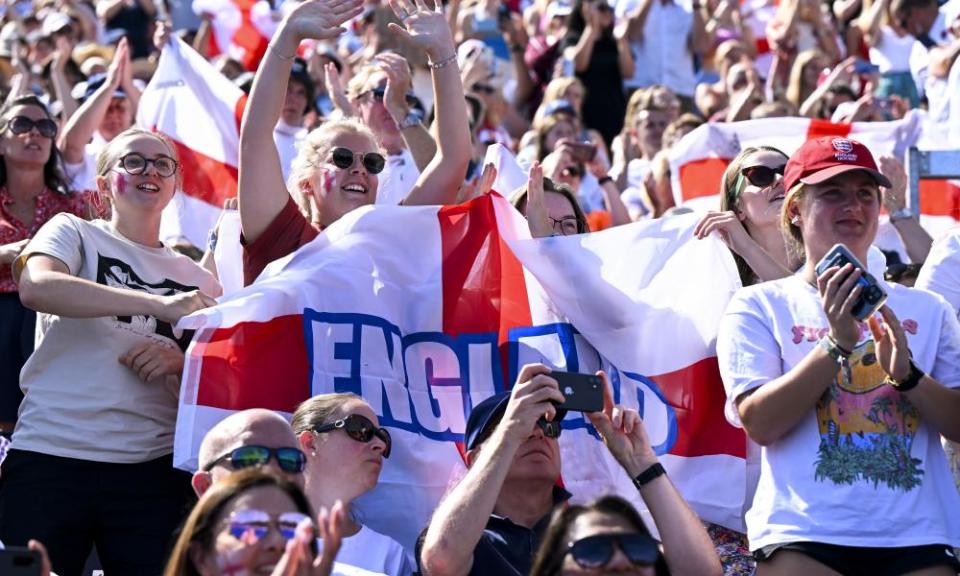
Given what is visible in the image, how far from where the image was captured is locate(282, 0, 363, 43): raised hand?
5453mm

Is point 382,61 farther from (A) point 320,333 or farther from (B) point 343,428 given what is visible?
(B) point 343,428

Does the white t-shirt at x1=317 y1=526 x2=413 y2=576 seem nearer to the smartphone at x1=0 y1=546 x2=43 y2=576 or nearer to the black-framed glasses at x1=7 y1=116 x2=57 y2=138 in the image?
the smartphone at x1=0 y1=546 x2=43 y2=576

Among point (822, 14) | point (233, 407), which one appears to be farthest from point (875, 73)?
point (233, 407)

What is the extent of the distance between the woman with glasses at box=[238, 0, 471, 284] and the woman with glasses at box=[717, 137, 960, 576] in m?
1.55

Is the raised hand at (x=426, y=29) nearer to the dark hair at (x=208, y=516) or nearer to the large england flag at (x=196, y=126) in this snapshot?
the large england flag at (x=196, y=126)

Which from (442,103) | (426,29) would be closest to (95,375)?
(442,103)

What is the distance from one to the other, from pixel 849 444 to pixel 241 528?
1.61 m

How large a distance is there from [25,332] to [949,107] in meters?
5.13

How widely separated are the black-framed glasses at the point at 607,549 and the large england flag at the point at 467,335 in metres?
1.71

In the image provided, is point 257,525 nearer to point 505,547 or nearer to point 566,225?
point 505,547

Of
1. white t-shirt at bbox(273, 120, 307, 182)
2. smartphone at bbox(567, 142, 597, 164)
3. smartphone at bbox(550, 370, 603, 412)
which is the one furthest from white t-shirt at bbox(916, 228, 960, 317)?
white t-shirt at bbox(273, 120, 307, 182)

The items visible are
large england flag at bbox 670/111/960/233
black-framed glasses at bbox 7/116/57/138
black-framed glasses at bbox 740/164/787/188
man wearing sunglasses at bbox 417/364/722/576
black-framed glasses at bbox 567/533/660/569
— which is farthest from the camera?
large england flag at bbox 670/111/960/233

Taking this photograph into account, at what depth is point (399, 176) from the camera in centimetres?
722

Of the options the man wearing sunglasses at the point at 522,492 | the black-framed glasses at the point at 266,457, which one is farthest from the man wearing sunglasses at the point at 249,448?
the man wearing sunglasses at the point at 522,492
